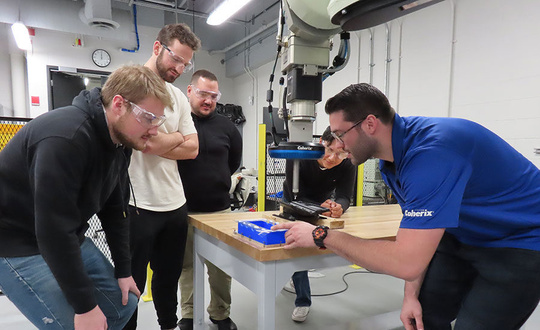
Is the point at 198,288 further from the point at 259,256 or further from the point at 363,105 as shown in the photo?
the point at 363,105

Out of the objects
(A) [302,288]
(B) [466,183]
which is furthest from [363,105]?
(A) [302,288]

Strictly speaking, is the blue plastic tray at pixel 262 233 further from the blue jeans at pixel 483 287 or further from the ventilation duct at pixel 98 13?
the ventilation duct at pixel 98 13

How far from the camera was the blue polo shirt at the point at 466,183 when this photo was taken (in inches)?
36.0

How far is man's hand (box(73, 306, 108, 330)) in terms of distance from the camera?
37.8 inches

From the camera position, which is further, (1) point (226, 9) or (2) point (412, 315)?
(1) point (226, 9)

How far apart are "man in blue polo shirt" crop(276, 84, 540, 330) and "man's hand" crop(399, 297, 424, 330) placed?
18 centimetres

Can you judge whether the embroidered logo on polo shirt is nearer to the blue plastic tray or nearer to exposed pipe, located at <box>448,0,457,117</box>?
the blue plastic tray

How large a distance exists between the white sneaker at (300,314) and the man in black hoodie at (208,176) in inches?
16.2

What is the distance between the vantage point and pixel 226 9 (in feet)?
14.2

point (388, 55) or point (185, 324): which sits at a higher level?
point (388, 55)

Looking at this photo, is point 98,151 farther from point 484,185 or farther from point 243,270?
point 484,185

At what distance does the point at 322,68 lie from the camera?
1.09 metres

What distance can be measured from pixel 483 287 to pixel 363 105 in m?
0.69

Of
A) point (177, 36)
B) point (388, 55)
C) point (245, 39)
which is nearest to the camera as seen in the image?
point (177, 36)
